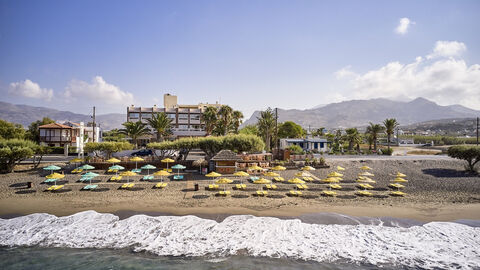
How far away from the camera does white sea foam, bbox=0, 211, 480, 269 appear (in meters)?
13.2

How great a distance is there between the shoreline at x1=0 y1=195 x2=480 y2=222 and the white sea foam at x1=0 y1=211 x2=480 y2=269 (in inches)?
35.5

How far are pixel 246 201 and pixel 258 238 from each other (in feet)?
18.6

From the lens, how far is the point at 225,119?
47031 mm

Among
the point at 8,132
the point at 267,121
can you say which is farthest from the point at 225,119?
the point at 8,132

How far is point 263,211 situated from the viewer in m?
18.2

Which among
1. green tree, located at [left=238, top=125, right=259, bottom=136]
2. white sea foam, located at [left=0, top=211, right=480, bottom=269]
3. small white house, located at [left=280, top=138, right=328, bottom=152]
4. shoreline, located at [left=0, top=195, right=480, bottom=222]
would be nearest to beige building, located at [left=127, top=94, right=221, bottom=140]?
green tree, located at [left=238, top=125, right=259, bottom=136]

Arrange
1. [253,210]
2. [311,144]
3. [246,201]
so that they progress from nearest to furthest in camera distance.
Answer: [253,210], [246,201], [311,144]

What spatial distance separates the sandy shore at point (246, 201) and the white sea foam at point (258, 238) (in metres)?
1.58

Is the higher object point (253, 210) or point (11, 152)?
point (11, 152)

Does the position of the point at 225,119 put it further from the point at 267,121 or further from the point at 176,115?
the point at 176,115

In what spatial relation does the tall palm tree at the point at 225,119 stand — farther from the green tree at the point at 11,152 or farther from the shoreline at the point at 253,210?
the shoreline at the point at 253,210

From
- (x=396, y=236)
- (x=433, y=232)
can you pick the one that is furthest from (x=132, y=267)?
(x=433, y=232)

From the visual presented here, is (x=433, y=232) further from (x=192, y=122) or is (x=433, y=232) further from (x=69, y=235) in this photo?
(x=192, y=122)

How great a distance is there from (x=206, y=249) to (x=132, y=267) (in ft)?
12.3
